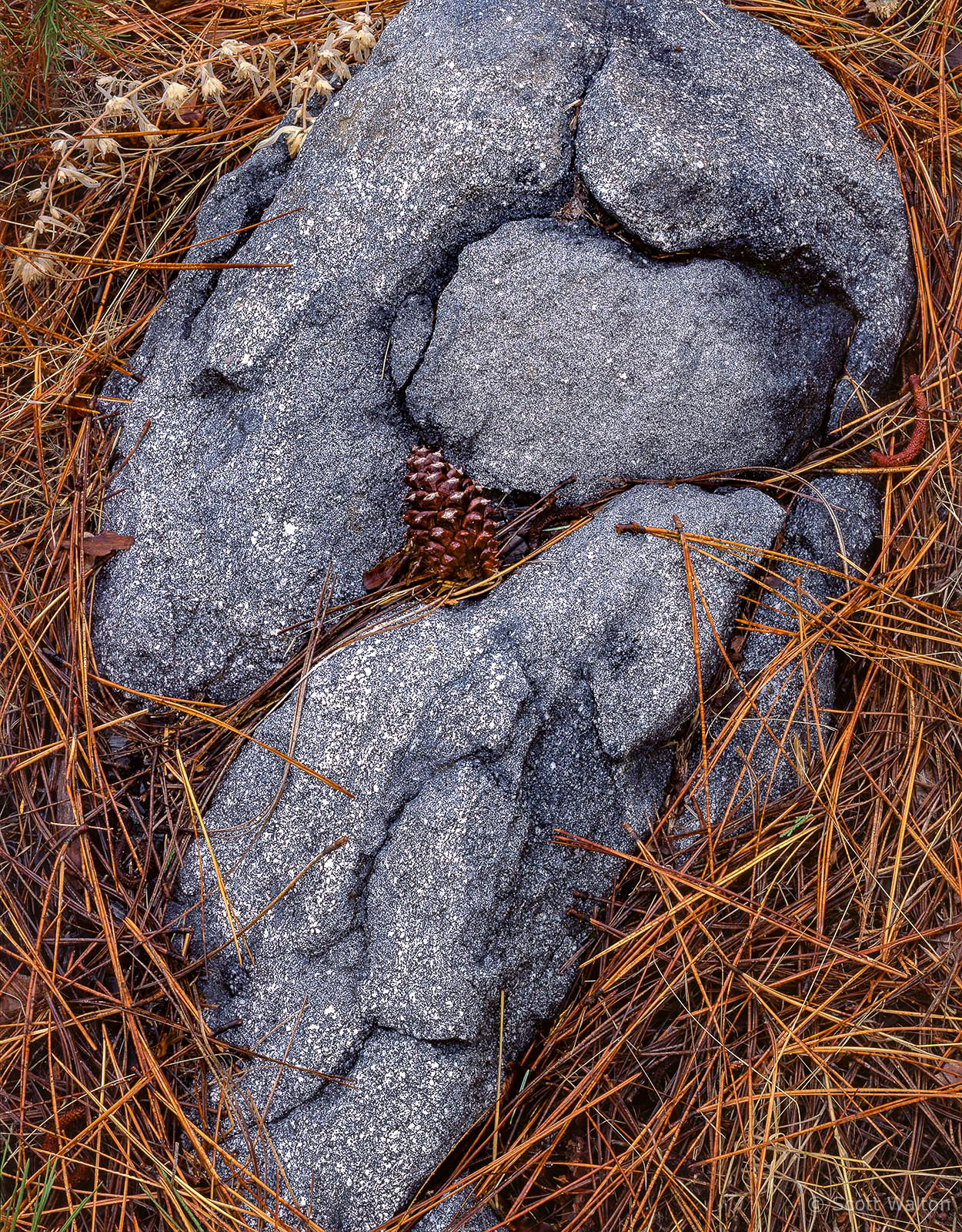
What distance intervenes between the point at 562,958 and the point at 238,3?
2.68 meters

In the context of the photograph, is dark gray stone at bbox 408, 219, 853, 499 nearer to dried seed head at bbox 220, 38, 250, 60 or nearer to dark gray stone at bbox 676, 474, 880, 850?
dark gray stone at bbox 676, 474, 880, 850

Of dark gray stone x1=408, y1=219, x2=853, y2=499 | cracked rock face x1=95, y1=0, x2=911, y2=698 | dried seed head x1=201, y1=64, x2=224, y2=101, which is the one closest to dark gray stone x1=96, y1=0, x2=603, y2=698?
cracked rock face x1=95, y1=0, x2=911, y2=698

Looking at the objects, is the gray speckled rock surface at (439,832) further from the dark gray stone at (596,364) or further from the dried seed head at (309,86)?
the dried seed head at (309,86)

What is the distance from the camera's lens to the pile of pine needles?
1678 millimetres

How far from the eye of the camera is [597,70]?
6.51 ft

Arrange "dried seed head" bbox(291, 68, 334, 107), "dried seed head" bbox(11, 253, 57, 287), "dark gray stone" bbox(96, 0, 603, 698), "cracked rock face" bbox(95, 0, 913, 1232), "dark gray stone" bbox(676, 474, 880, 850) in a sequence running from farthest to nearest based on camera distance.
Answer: "dried seed head" bbox(11, 253, 57, 287) < "dried seed head" bbox(291, 68, 334, 107) < "dark gray stone" bbox(96, 0, 603, 698) < "dark gray stone" bbox(676, 474, 880, 850) < "cracked rock face" bbox(95, 0, 913, 1232)

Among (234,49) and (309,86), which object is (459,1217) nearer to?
(309,86)

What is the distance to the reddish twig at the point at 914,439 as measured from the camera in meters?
1.98

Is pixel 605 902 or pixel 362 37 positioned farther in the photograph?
pixel 362 37

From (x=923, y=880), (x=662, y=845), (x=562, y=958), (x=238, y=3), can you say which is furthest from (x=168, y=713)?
(x=238, y=3)

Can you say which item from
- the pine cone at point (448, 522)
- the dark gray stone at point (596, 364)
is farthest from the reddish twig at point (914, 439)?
the pine cone at point (448, 522)

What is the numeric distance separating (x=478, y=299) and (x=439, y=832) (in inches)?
47.5

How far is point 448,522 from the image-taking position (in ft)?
6.14

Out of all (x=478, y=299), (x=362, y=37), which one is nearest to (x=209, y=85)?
(x=362, y=37)
